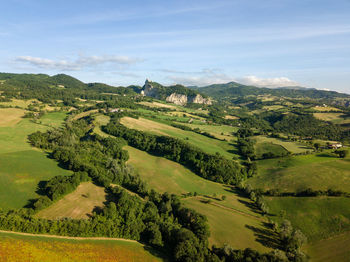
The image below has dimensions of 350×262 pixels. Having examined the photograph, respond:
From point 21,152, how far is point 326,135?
21177 cm

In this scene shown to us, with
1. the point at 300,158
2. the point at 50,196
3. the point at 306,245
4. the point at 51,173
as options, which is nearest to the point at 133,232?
the point at 50,196

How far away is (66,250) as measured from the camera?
130 feet

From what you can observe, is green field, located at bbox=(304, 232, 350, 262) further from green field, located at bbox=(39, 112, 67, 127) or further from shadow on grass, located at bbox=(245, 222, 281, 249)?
green field, located at bbox=(39, 112, 67, 127)

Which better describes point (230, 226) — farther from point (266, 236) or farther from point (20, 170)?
point (20, 170)

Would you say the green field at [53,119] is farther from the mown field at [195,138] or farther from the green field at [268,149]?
the green field at [268,149]

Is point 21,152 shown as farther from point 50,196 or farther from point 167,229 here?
point 167,229

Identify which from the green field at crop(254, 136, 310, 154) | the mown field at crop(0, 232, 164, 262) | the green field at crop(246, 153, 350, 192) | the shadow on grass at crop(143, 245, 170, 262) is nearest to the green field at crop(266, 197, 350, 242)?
the green field at crop(246, 153, 350, 192)

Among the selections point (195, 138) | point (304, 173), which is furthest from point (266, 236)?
point (195, 138)

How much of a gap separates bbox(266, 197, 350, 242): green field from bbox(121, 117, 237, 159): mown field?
44.0 m

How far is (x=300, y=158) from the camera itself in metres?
103

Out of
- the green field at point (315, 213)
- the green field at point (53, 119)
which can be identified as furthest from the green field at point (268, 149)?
the green field at point (53, 119)

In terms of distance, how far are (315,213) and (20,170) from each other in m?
94.9

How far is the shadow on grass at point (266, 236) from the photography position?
5259cm

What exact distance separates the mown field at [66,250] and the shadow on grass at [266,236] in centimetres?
2859
